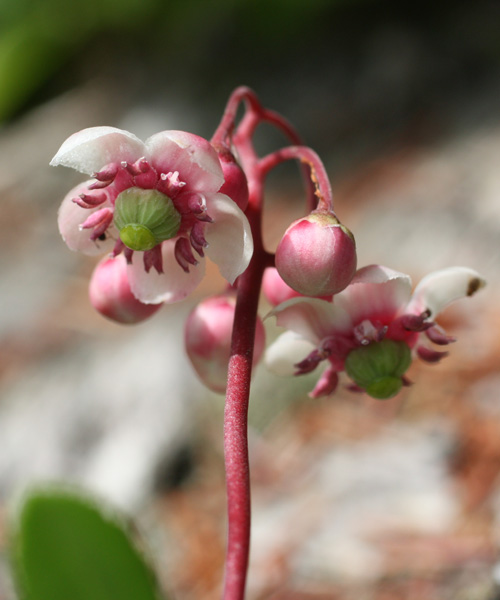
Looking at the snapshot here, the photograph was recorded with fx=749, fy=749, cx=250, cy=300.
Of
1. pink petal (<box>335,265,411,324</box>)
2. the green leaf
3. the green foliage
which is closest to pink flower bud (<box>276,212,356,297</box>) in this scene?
pink petal (<box>335,265,411,324</box>)

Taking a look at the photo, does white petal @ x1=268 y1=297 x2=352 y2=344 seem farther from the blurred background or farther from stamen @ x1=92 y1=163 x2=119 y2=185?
the blurred background

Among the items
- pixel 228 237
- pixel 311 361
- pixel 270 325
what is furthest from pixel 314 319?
pixel 270 325

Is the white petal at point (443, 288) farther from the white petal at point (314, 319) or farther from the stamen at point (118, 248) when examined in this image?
the stamen at point (118, 248)

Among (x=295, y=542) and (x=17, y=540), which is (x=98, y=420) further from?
(x=17, y=540)

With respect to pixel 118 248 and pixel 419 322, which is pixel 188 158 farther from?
pixel 419 322

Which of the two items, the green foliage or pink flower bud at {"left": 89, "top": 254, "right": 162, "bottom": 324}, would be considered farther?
the green foliage

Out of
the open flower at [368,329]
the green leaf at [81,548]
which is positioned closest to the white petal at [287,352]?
the open flower at [368,329]

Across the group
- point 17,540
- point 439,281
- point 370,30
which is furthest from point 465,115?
point 17,540
